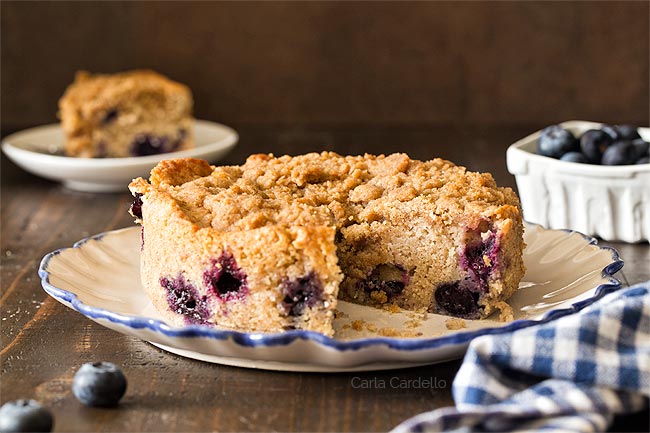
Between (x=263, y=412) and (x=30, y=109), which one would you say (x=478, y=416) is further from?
(x=30, y=109)

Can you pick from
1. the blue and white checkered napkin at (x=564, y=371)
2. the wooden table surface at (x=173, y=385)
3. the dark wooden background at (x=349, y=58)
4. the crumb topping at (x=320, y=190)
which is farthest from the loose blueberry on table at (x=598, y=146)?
the dark wooden background at (x=349, y=58)

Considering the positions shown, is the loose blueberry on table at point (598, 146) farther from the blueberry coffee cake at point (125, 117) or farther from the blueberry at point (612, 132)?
the blueberry coffee cake at point (125, 117)

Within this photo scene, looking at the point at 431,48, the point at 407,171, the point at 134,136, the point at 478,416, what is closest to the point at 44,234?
the point at 134,136

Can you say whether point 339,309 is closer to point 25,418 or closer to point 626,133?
point 25,418

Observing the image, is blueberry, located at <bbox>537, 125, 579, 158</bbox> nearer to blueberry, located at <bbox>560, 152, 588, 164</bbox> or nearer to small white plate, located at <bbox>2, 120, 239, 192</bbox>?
blueberry, located at <bbox>560, 152, 588, 164</bbox>

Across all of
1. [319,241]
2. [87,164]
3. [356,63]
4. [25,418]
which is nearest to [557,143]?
[319,241]

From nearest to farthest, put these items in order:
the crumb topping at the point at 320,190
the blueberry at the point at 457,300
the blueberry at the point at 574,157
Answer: the crumb topping at the point at 320,190 → the blueberry at the point at 457,300 → the blueberry at the point at 574,157
